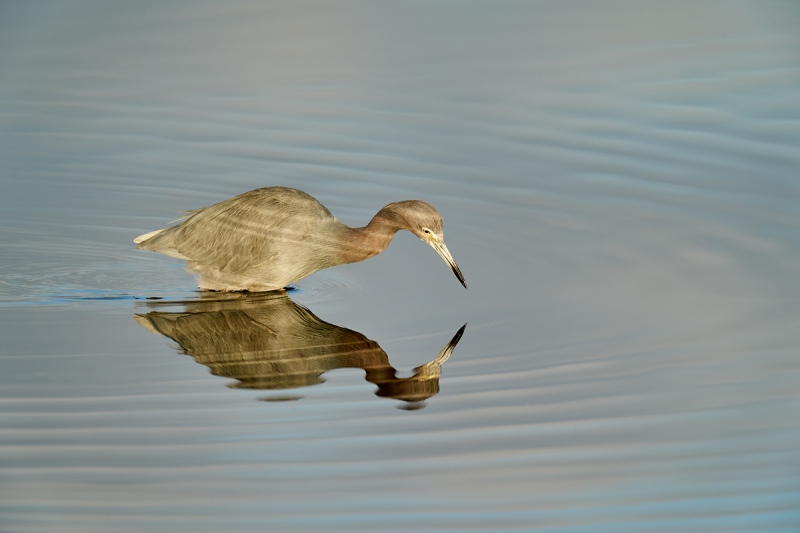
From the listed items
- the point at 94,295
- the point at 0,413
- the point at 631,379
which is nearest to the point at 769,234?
the point at 631,379

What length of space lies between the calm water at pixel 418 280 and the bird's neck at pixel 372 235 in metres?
0.29

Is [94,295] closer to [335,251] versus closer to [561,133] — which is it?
[335,251]

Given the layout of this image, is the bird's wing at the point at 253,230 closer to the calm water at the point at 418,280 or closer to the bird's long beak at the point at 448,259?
the calm water at the point at 418,280

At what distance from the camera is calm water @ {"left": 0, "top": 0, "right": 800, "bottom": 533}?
6.48 meters

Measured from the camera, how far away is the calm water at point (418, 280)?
21.2ft

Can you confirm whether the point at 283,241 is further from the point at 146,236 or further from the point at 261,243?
the point at 146,236

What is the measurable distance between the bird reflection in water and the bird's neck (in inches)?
25.6

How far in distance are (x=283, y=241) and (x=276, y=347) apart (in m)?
1.52

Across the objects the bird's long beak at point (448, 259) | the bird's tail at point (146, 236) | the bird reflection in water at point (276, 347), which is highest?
the bird's tail at point (146, 236)

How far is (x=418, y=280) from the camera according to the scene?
9719 millimetres

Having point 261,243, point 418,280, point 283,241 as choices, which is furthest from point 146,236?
point 418,280

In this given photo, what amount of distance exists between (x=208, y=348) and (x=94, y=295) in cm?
145

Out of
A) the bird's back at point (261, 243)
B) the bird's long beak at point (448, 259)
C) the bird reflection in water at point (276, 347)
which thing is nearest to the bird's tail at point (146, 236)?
the bird's back at point (261, 243)

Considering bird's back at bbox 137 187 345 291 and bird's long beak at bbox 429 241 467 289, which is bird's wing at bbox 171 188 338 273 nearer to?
bird's back at bbox 137 187 345 291
